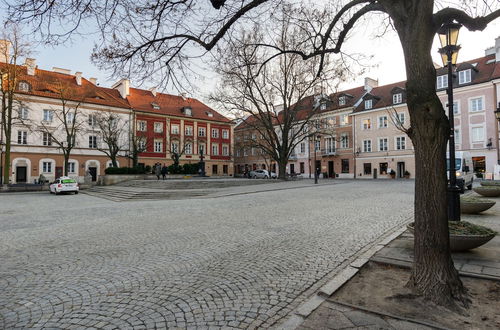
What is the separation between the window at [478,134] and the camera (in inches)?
1353

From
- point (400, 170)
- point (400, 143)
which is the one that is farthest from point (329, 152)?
point (400, 170)

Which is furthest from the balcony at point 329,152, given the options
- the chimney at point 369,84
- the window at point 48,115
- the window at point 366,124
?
the window at point 48,115

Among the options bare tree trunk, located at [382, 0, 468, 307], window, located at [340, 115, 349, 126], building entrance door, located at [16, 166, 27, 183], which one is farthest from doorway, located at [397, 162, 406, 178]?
building entrance door, located at [16, 166, 27, 183]

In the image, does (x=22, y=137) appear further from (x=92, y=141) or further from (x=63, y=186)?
(x=63, y=186)

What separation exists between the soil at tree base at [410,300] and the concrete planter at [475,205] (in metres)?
6.46

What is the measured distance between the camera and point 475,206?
9000 millimetres

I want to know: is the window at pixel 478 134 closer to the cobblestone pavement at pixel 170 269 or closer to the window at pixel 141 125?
the cobblestone pavement at pixel 170 269

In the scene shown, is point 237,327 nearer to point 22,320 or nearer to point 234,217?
point 22,320

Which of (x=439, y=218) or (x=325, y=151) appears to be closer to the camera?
(x=439, y=218)

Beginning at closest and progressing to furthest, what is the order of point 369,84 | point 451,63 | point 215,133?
point 451,63
point 369,84
point 215,133

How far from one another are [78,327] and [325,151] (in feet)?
169

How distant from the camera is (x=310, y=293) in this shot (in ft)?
12.0

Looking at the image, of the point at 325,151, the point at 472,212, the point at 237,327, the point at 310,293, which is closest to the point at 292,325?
the point at 237,327

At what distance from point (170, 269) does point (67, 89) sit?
34871 millimetres
